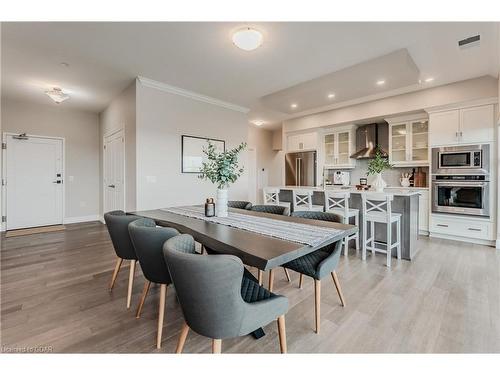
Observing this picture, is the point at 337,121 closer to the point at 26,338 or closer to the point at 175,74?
the point at 175,74

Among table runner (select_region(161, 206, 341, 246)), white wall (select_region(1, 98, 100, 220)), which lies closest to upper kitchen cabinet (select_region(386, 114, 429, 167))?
table runner (select_region(161, 206, 341, 246))

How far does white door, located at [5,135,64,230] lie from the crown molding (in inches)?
124

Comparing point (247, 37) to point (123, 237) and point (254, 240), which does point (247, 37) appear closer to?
point (254, 240)

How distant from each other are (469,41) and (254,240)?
3540 millimetres

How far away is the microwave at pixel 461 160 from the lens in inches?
149

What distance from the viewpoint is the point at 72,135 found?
18.4 feet

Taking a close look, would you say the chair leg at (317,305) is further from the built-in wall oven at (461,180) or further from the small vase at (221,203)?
the built-in wall oven at (461,180)

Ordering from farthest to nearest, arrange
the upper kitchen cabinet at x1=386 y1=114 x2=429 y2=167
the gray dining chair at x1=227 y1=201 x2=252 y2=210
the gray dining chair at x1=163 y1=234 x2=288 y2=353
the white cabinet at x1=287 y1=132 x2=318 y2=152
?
the white cabinet at x1=287 y1=132 x2=318 y2=152 < the upper kitchen cabinet at x1=386 y1=114 x2=429 y2=167 < the gray dining chair at x1=227 y1=201 x2=252 y2=210 < the gray dining chair at x1=163 y1=234 x2=288 y2=353

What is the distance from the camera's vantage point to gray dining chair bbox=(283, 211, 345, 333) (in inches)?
67.2

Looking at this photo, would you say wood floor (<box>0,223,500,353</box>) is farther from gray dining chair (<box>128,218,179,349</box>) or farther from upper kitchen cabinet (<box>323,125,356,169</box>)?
upper kitchen cabinet (<box>323,125,356,169</box>)

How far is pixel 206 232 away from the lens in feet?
5.52

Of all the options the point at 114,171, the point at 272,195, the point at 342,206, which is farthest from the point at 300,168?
the point at 114,171
